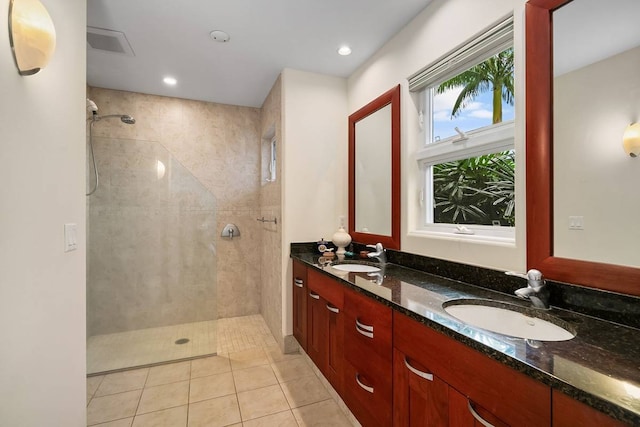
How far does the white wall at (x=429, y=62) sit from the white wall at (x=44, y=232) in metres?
1.83

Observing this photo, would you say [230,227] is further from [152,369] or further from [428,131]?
[428,131]

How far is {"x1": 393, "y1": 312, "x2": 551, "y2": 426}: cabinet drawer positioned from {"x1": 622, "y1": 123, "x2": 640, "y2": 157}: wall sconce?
84 cm

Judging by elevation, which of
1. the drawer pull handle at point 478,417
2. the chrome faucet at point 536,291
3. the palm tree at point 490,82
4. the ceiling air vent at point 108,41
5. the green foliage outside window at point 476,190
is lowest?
the drawer pull handle at point 478,417

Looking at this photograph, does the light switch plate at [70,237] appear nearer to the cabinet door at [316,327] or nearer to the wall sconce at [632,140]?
the cabinet door at [316,327]

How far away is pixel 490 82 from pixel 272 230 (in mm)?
2159

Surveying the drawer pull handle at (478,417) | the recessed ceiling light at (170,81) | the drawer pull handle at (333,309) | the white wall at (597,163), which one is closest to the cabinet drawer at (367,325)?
the drawer pull handle at (333,309)

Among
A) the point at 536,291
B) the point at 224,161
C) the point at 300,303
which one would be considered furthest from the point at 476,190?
the point at 224,161

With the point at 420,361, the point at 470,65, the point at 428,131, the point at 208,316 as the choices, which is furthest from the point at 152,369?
the point at 470,65

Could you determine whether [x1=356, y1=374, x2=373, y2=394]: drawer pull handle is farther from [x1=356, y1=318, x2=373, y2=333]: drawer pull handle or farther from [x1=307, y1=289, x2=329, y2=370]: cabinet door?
[x1=307, y1=289, x2=329, y2=370]: cabinet door

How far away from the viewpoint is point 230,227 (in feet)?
11.3

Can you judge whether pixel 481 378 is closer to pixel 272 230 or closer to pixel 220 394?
pixel 220 394

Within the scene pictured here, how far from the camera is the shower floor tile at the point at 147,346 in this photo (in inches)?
94.0

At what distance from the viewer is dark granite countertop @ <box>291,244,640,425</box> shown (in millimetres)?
618

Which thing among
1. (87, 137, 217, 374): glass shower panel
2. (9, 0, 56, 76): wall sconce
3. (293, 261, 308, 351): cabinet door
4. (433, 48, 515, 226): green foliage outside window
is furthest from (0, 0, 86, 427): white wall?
(433, 48, 515, 226): green foliage outside window
